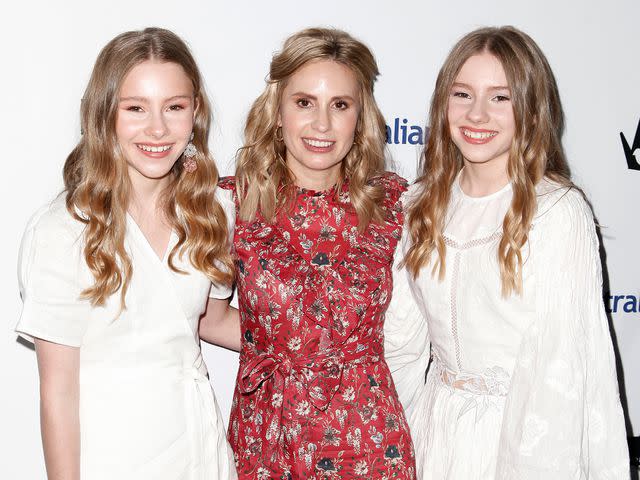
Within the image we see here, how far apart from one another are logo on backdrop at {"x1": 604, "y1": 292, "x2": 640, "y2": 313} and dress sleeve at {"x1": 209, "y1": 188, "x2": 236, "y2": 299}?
4.57 ft

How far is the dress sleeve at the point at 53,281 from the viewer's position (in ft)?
5.49

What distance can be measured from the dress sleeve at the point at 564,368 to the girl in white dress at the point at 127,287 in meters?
0.76

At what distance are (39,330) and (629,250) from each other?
2.00 m

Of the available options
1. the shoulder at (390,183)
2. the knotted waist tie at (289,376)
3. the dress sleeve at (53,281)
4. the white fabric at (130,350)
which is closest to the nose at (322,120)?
the shoulder at (390,183)

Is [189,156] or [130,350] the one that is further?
[189,156]

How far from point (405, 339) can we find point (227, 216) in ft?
2.08

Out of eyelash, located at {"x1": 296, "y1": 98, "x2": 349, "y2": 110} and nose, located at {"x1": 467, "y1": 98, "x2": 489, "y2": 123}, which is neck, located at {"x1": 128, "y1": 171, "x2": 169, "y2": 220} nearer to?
eyelash, located at {"x1": 296, "y1": 98, "x2": 349, "y2": 110}

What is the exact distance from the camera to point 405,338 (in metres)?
2.24

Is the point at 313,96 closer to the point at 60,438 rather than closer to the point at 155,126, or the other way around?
the point at 155,126

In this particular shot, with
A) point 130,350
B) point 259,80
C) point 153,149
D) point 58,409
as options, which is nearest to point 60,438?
point 58,409

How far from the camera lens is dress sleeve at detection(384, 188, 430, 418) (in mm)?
2205

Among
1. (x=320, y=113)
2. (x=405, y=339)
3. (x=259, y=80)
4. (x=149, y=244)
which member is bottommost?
(x=405, y=339)

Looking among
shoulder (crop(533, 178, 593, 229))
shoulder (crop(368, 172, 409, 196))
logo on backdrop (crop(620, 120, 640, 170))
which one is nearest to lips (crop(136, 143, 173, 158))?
shoulder (crop(368, 172, 409, 196))

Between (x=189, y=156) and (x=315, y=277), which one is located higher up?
(x=189, y=156)
